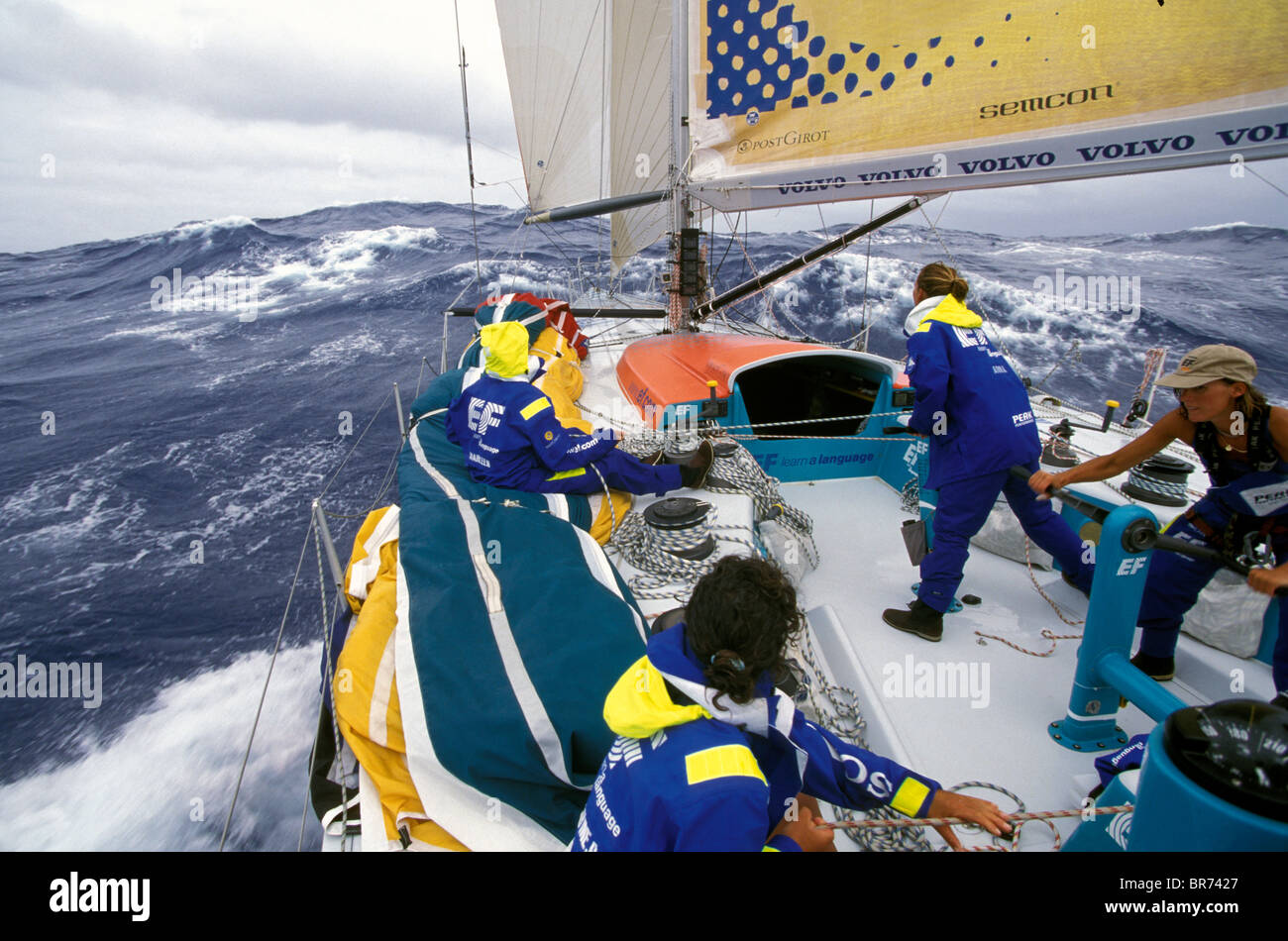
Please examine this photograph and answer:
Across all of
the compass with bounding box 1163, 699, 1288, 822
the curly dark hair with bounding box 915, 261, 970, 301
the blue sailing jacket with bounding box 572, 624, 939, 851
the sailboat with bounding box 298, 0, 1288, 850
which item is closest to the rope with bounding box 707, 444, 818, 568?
the sailboat with bounding box 298, 0, 1288, 850

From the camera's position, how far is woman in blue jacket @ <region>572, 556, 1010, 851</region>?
3.06ft

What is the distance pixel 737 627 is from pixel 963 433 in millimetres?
1878

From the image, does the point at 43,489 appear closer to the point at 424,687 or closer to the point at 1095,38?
the point at 424,687

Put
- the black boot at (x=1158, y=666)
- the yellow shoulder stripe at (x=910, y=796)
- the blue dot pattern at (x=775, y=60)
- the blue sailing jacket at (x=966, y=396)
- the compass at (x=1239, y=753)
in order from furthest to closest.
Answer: the blue dot pattern at (x=775, y=60) < the blue sailing jacket at (x=966, y=396) < the black boot at (x=1158, y=666) < the yellow shoulder stripe at (x=910, y=796) < the compass at (x=1239, y=753)

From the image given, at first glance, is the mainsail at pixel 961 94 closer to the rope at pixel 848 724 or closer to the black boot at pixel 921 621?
the black boot at pixel 921 621

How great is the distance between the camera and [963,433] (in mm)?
2453

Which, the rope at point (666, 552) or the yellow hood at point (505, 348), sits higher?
the yellow hood at point (505, 348)

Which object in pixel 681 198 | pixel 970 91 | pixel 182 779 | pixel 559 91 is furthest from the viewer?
pixel 559 91

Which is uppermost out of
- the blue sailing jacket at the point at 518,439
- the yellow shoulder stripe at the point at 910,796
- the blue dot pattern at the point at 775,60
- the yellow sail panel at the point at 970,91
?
the blue dot pattern at the point at 775,60

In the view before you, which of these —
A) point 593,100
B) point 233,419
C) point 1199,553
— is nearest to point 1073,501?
point 1199,553

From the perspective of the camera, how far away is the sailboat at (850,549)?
5.18 feet

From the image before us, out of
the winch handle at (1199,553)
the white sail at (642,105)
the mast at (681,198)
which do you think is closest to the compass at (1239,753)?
the winch handle at (1199,553)

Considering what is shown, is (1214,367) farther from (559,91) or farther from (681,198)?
(559,91)

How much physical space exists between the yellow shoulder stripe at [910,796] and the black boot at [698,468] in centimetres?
211
